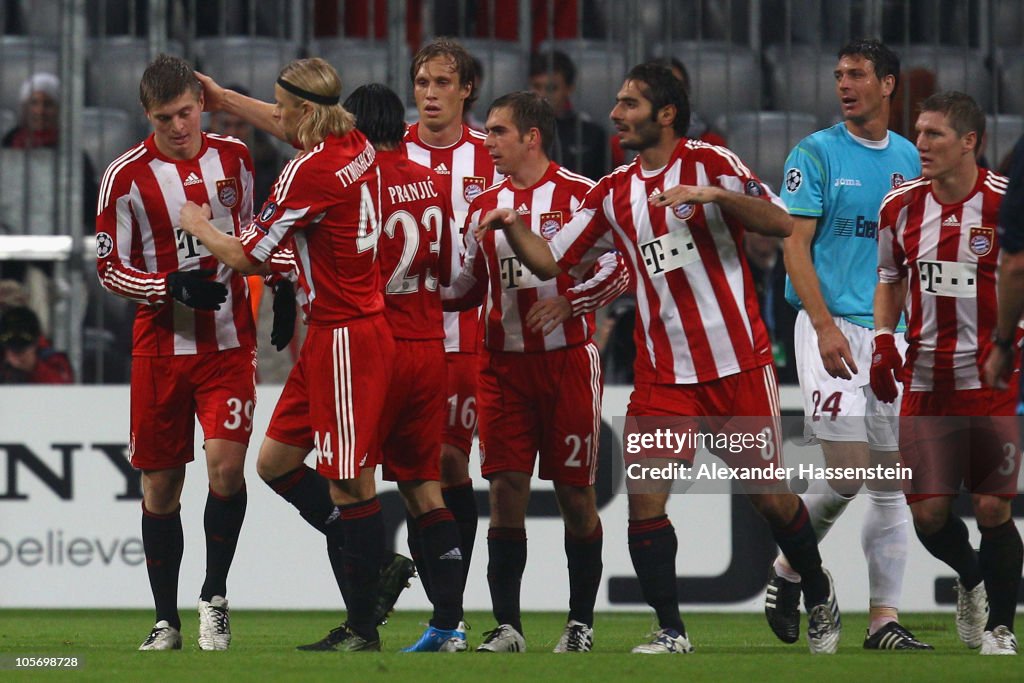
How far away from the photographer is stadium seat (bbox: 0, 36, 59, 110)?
29.8ft

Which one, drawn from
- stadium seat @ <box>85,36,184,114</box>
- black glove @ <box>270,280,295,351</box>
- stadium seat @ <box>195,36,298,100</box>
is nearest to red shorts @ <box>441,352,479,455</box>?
black glove @ <box>270,280,295,351</box>

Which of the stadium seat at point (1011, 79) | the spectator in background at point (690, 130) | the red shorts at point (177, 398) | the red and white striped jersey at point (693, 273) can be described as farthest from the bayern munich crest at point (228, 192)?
the stadium seat at point (1011, 79)

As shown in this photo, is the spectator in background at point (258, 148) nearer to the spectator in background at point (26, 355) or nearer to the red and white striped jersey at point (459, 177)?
the spectator in background at point (26, 355)

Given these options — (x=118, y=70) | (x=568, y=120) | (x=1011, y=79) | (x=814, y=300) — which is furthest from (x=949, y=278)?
(x=118, y=70)

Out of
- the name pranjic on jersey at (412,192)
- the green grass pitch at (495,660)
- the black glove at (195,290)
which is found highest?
the name pranjic on jersey at (412,192)

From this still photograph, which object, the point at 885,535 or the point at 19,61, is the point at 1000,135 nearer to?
the point at 885,535

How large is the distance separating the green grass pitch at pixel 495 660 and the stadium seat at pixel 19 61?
3136mm

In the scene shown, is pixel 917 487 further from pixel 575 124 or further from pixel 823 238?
pixel 575 124

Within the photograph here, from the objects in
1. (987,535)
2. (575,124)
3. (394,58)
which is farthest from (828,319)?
(394,58)

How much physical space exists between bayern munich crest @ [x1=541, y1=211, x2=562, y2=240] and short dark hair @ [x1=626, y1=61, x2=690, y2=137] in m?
0.60

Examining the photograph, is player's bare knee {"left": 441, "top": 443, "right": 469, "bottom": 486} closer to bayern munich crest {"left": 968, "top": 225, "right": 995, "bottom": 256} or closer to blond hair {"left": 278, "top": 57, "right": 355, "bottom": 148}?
blond hair {"left": 278, "top": 57, "right": 355, "bottom": 148}

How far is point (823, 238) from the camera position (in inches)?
266

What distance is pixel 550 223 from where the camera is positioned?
20.5 ft

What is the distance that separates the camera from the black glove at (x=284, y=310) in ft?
20.7
